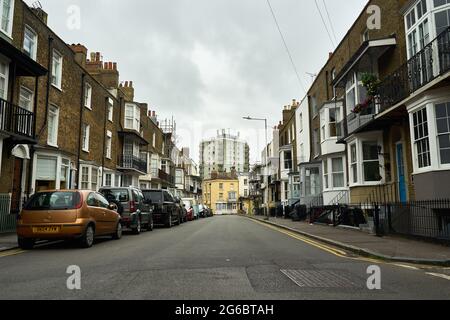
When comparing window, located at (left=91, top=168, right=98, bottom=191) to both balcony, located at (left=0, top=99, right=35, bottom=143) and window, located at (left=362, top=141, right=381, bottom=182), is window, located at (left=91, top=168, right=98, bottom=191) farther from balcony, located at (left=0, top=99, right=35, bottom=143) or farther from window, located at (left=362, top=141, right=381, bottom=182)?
window, located at (left=362, top=141, right=381, bottom=182)

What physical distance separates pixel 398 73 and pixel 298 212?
16.0m

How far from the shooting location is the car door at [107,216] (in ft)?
42.4

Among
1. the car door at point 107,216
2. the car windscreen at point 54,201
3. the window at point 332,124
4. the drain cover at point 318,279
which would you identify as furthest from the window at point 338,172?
the drain cover at point 318,279

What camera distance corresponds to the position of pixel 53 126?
22.0m

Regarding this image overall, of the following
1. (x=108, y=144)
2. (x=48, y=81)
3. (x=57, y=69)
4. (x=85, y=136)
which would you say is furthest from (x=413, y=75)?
(x=108, y=144)

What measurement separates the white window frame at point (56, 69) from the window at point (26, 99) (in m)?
2.66

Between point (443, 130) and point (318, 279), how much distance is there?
8223 mm

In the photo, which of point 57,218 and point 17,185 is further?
point 17,185

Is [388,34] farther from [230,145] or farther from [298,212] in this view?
[230,145]

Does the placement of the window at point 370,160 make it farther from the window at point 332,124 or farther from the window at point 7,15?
the window at point 7,15

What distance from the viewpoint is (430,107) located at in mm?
12594

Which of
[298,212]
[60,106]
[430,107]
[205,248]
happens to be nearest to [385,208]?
[430,107]

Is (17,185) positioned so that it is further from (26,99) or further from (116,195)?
(116,195)

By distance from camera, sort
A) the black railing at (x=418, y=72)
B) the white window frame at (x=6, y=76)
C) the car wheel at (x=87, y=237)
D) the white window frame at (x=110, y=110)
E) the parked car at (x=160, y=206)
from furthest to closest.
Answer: the white window frame at (x=110, y=110)
the parked car at (x=160, y=206)
the white window frame at (x=6, y=76)
the black railing at (x=418, y=72)
the car wheel at (x=87, y=237)
